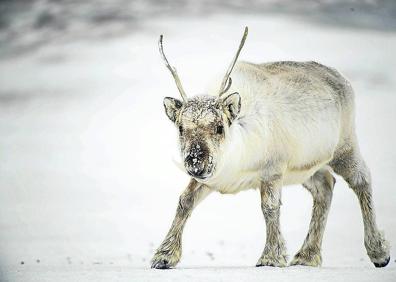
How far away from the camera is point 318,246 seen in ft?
16.0

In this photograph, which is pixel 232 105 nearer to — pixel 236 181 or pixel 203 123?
pixel 203 123

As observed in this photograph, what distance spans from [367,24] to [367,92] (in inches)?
19.4

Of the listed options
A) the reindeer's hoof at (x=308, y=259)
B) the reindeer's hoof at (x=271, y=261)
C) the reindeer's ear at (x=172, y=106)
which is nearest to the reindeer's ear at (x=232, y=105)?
the reindeer's ear at (x=172, y=106)

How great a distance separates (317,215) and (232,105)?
4.14ft

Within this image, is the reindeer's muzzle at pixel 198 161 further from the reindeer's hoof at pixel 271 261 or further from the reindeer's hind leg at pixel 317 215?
the reindeer's hind leg at pixel 317 215

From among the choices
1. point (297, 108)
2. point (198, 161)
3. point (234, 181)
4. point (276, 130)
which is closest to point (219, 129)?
point (198, 161)

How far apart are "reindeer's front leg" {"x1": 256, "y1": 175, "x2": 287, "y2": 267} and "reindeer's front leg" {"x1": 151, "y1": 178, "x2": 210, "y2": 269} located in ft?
1.13

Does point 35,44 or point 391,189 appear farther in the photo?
point 35,44

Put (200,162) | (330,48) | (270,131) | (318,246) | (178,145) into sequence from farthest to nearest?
(330,48)
(318,246)
(270,131)
(178,145)
(200,162)

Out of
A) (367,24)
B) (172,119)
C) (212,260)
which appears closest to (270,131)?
(172,119)

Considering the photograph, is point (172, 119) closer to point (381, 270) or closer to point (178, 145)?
point (178, 145)

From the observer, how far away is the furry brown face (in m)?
3.74

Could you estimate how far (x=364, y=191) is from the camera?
16.2 feet

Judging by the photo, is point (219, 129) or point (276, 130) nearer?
point (219, 129)
